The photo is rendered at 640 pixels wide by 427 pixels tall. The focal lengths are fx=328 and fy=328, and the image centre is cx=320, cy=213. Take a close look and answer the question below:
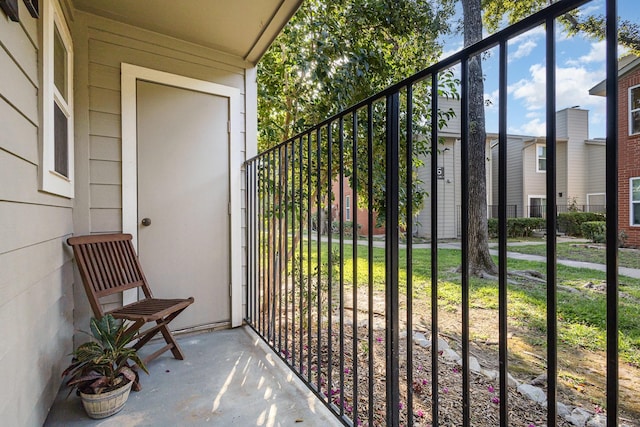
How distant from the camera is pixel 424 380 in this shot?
2.14 m

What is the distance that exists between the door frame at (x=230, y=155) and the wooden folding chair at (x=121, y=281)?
0.18 metres

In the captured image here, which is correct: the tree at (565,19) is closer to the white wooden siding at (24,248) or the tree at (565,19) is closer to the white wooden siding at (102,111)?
the white wooden siding at (102,111)

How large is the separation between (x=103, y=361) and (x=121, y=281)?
652 mm

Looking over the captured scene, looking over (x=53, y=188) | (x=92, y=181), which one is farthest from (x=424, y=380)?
(x=92, y=181)

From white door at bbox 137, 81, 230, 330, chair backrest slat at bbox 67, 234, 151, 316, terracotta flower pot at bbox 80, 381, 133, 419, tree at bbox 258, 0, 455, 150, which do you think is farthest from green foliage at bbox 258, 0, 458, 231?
terracotta flower pot at bbox 80, 381, 133, 419

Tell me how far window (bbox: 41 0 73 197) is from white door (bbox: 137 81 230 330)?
444 millimetres

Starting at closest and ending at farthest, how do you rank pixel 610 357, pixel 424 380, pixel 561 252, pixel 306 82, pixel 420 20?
pixel 610 357
pixel 424 380
pixel 306 82
pixel 420 20
pixel 561 252

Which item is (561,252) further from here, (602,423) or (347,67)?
(347,67)

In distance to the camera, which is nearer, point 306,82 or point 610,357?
point 610,357

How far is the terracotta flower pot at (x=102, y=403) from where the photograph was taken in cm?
157

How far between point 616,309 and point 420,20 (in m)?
3.33

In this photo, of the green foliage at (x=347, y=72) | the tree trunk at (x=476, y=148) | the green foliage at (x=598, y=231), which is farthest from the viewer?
the tree trunk at (x=476, y=148)

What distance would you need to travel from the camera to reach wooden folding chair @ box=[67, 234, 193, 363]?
1.93 m

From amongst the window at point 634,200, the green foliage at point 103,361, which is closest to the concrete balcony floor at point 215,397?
the green foliage at point 103,361
